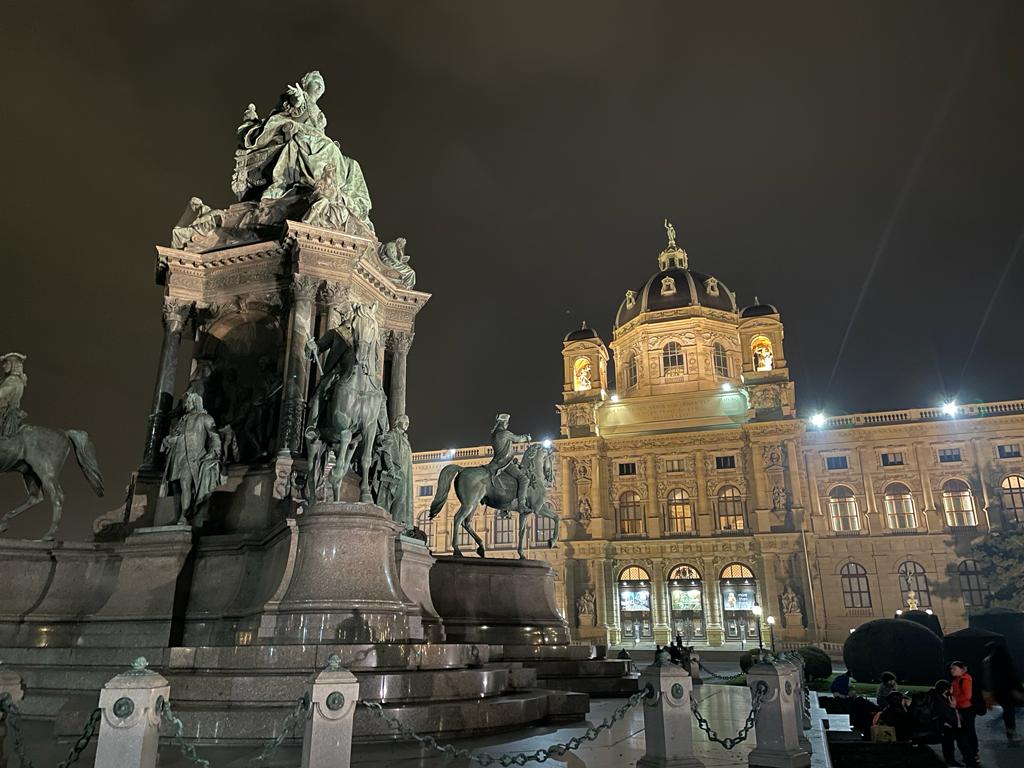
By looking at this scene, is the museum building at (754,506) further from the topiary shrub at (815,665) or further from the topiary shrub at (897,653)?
the topiary shrub at (897,653)

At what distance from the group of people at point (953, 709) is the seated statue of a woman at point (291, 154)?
40.9 feet

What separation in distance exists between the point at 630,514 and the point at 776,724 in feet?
162

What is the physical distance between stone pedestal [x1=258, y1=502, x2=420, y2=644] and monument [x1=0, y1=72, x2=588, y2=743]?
28 millimetres

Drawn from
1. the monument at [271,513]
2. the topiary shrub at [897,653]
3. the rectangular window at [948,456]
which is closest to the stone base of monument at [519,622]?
the monument at [271,513]

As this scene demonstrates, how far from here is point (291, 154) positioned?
1488 centimetres

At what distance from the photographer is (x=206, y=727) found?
6.94 metres

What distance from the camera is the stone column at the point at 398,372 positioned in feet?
51.2

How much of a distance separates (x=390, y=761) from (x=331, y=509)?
145 inches

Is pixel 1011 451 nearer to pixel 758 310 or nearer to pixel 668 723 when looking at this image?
pixel 758 310

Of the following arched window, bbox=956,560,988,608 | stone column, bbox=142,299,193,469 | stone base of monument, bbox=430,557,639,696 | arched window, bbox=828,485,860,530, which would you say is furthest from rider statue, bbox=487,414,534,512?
arched window, bbox=956,560,988,608

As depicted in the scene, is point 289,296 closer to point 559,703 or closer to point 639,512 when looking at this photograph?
point 559,703

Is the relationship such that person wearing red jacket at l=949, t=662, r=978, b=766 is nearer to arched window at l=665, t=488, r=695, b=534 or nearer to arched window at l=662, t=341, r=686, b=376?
arched window at l=665, t=488, r=695, b=534

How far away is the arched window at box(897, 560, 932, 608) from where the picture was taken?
47719mm

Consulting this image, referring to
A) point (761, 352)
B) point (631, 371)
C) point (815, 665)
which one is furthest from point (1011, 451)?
point (815, 665)
